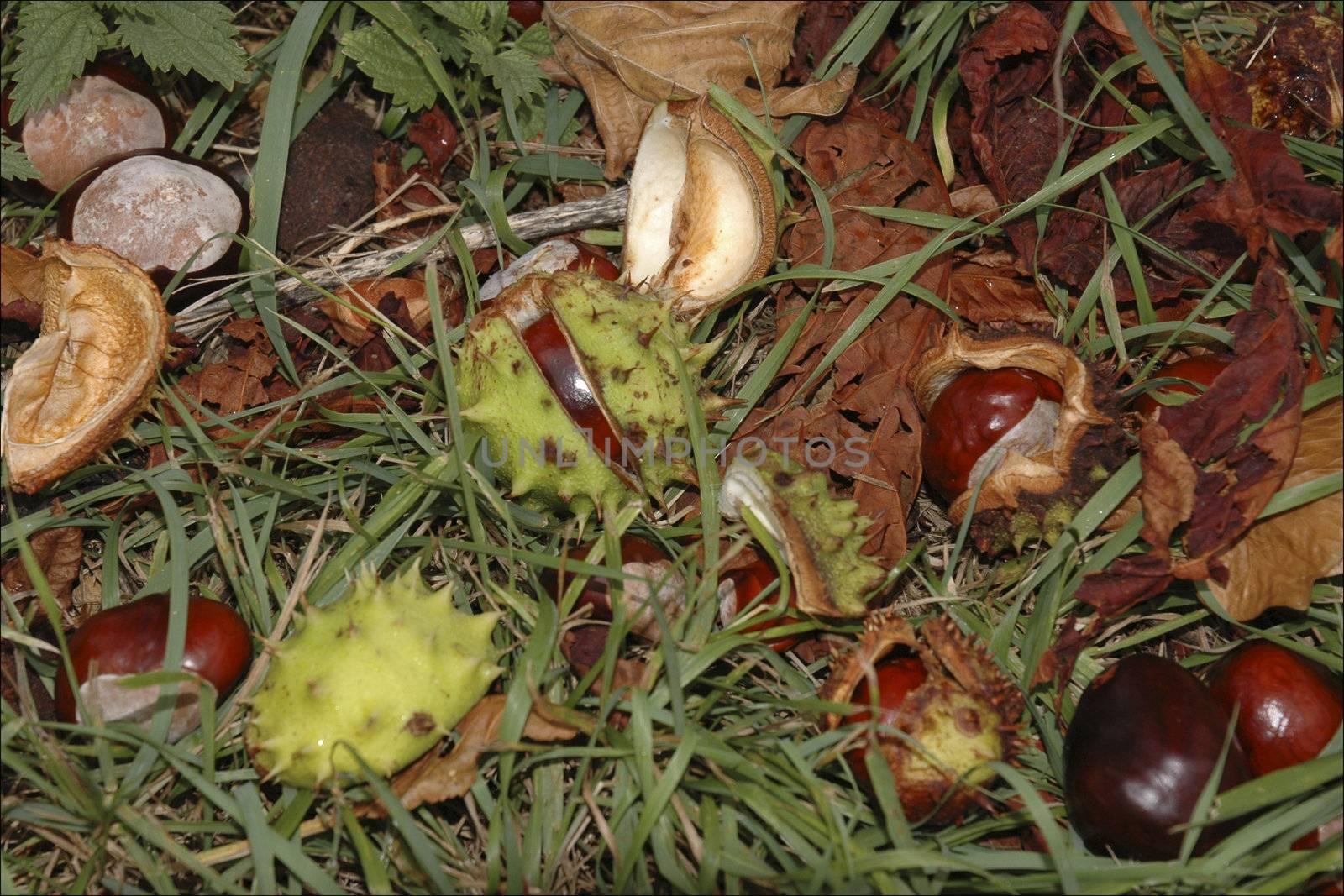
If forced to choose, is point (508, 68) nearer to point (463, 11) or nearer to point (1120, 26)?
point (463, 11)

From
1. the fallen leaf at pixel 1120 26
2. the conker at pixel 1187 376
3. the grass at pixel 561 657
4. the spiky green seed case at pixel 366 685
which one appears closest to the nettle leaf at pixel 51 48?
the grass at pixel 561 657

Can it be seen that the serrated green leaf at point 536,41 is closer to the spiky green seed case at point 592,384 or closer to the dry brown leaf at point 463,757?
the spiky green seed case at point 592,384

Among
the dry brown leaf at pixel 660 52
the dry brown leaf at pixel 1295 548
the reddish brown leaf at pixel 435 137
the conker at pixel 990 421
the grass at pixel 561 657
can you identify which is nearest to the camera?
the grass at pixel 561 657

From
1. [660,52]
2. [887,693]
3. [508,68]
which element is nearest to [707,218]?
[660,52]

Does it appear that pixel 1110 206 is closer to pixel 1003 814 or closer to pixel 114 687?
pixel 1003 814

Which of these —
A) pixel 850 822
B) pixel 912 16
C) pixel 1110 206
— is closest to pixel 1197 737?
pixel 850 822

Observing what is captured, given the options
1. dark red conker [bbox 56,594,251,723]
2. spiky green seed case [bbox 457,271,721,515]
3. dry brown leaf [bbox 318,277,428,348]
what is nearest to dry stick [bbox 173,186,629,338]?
dry brown leaf [bbox 318,277,428,348]
